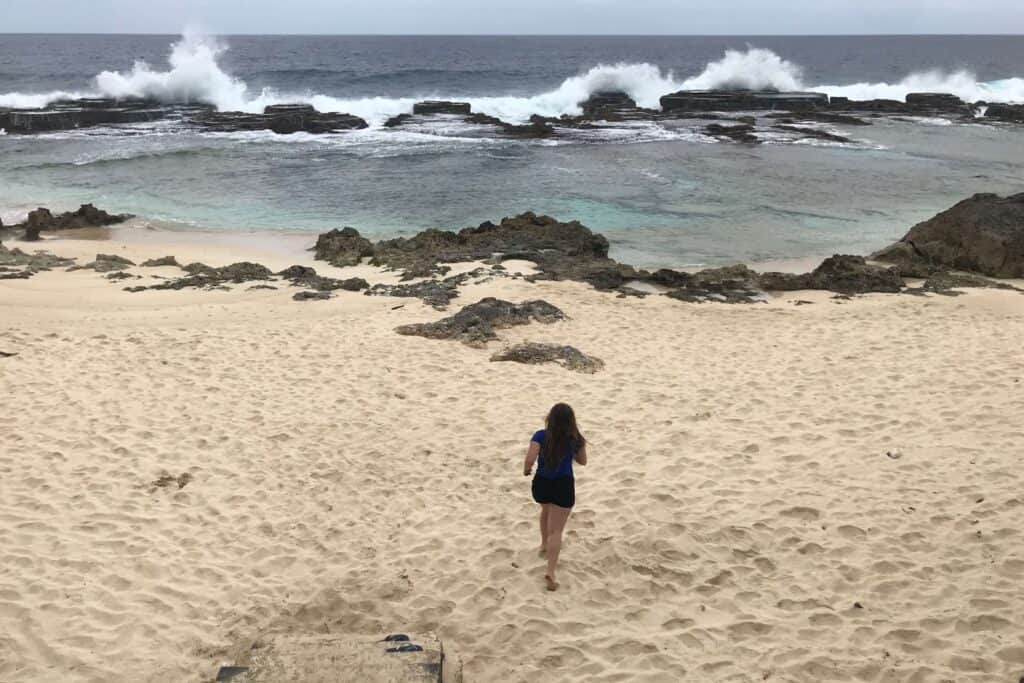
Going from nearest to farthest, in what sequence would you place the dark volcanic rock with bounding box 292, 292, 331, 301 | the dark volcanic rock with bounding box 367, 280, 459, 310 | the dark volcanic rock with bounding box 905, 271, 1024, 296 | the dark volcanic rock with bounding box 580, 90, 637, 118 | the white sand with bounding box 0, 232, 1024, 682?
the white sand with bounding box 0, 232, 1024, 682
the dark volcanic rock with bounding box 367, 280, 459, 310
the dark volcanic rock with bounding box 292, 292, 331, 301
the dark volcanic rock with bounding box 905, 271, 1024, 296
the dark volcanic rock with bounding box 580, 90, 637, 118

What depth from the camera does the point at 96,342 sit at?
30.6 feet

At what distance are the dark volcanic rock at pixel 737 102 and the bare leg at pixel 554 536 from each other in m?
41.5

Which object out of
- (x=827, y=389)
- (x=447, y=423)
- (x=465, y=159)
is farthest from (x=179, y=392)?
(x=465, y=159)

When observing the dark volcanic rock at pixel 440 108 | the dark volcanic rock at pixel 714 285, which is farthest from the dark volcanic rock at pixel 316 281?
the dark volcanic rock at pixel 440 108

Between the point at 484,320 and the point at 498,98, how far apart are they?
45284 millimetres

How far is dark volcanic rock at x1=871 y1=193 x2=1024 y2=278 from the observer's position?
13.4m

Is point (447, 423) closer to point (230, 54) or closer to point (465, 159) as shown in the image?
point (465, 159)

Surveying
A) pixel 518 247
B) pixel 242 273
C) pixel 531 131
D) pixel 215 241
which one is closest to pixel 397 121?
pixel 531 131

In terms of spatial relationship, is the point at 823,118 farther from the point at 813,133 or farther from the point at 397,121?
the point at 397,121

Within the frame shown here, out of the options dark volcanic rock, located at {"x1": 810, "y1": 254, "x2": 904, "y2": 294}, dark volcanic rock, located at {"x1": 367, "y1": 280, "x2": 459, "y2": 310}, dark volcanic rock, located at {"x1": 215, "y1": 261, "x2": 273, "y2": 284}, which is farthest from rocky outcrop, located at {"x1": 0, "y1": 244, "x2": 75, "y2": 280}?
dark volcanic rock, located at {"x1": 810, "y1": 254, "x2": 904, "y2": 294}

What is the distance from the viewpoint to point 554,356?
9.30 m

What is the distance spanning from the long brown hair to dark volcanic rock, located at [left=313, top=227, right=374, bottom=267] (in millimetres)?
10265

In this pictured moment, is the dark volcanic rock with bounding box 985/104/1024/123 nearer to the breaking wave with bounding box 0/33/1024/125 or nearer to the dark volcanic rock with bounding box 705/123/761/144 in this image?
the breaking wave with bounding box 0/33/1024/125

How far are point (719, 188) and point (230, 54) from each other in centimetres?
8915
